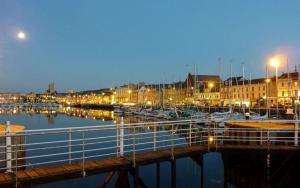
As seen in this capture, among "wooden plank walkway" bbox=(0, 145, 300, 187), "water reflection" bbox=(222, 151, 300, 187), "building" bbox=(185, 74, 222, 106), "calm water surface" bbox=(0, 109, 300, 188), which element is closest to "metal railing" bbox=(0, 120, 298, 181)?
"wooden plank walkway" bbox=(0, 145, 300, 187)

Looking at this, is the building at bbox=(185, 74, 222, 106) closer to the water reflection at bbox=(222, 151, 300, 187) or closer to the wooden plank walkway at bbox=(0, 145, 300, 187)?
the water reflection at bbox=(222, 151, 300, 187)

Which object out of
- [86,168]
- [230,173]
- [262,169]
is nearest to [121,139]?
[86,168]

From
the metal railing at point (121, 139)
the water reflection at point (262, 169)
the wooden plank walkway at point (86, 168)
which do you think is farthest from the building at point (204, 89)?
the wooden plank walkway at point (86, 168)

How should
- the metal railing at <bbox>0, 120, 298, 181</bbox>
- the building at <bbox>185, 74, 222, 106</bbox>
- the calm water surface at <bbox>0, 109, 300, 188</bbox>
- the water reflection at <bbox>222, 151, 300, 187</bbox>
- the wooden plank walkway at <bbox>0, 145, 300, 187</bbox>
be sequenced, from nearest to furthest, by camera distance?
1. the wooden plank walkway at <bbox>0, 145, 300, 187</bbox>
2. the metal railing at <bbox>0, 120, 298, 181</bbox>
3. the water reflection at <bbox>222, 151, 300, 187</bbox>
4. the calm water surface at <bbox>0, 109, 300, 188</bbox>
5. the building at <bbox>185, 74, 222, 106</bbox>

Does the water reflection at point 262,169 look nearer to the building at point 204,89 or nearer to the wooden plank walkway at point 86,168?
the wooden plank walkway at point 86,168

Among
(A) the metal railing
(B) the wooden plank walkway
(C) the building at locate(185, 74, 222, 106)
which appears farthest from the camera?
(C) the building at locate(185, 74, 222, 106)

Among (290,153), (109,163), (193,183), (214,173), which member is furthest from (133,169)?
(214,173)

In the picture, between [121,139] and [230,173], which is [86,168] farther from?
[230,173]

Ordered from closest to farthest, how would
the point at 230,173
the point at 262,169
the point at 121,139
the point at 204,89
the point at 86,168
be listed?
1. the point at 86,168
2. the point at 121,139
3. the point at 262,169
4. the point at 230,173
5. the point at 204,89

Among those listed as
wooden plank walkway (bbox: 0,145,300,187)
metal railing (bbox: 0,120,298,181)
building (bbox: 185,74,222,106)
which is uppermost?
building (bbox: 185,74,222,106)

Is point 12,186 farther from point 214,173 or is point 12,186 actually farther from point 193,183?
point 214,173

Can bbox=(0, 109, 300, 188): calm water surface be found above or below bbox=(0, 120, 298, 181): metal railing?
below

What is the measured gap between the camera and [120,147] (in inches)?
534

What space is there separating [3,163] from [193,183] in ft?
54.1
